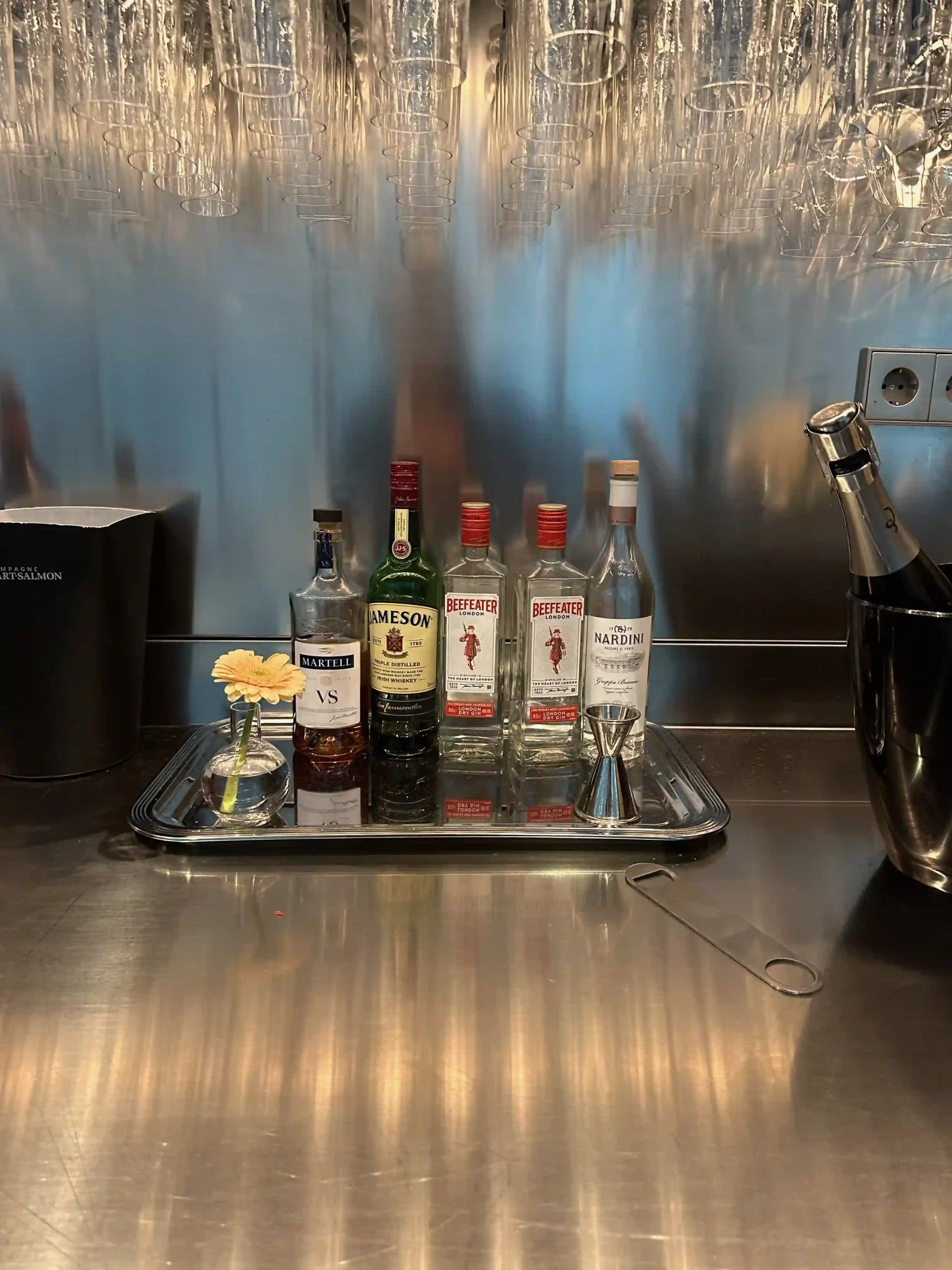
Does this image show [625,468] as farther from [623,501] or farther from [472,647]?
[472,647]

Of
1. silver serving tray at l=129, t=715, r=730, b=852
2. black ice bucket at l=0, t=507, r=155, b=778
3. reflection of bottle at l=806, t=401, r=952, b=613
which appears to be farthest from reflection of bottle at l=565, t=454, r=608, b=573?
black ice bucket at l=0, t=507, r=155, b=778

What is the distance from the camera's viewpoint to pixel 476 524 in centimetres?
87

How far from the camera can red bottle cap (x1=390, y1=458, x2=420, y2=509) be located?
2.82ft

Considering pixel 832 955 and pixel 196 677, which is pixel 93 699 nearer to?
pixel 196 677

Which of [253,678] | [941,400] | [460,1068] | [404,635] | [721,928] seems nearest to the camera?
[460,1068]

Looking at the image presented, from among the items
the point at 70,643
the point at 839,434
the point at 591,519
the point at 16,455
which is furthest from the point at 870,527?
the point at 16,455

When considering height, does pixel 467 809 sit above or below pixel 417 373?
below

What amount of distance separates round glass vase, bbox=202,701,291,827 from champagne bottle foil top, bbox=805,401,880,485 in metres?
0.52

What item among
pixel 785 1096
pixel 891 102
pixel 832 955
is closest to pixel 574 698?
pixel 832 955

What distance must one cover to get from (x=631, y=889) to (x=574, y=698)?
0.26m

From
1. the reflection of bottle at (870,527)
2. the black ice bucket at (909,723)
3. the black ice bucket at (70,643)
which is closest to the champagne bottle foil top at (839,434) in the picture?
the reflection of bottle at (870,527)

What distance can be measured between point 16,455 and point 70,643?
0.29 meters

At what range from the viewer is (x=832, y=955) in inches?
23.0

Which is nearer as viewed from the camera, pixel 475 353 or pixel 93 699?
pixel 93 699
